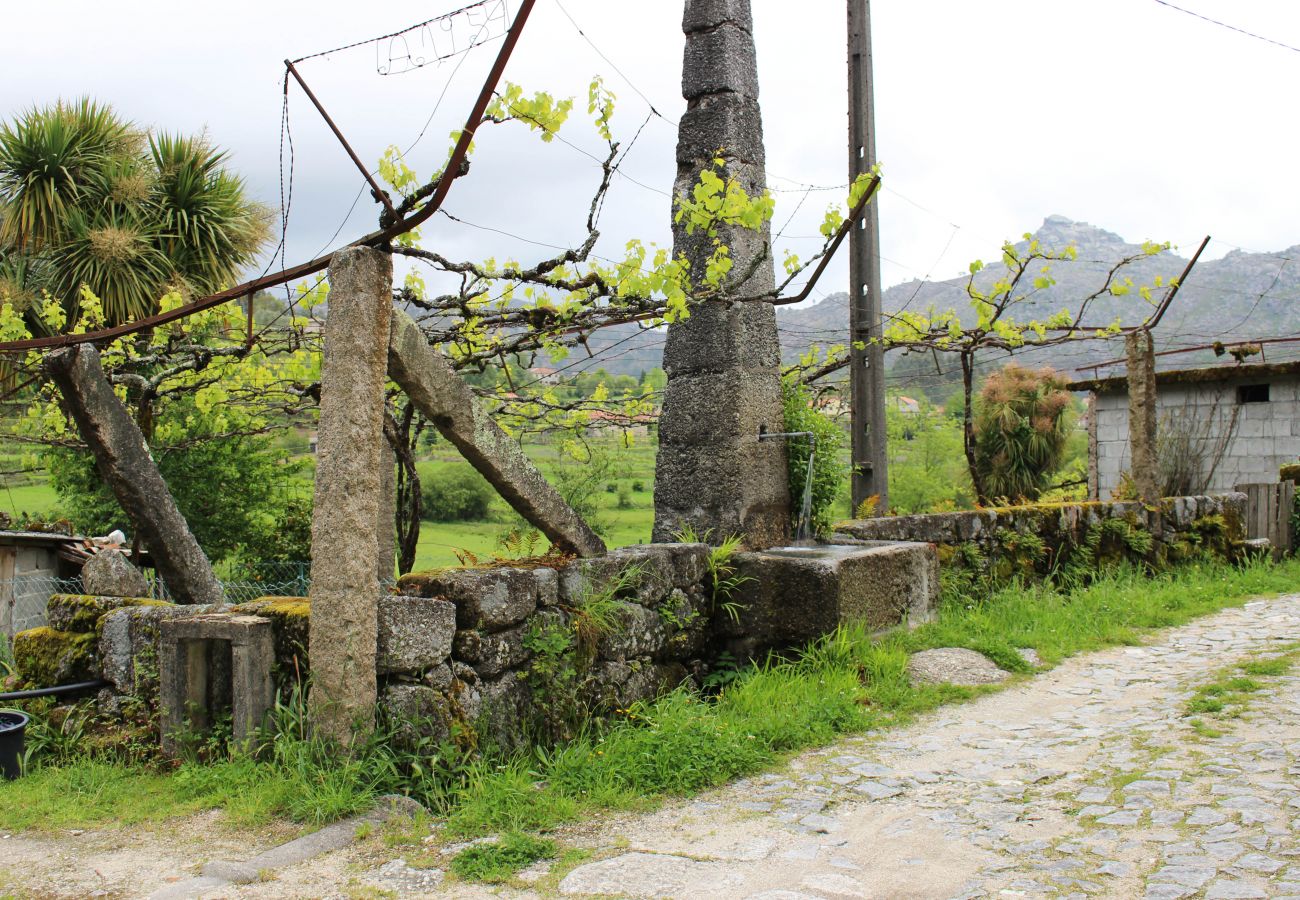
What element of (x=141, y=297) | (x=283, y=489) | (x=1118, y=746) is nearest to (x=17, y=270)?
(x=141, y=297)

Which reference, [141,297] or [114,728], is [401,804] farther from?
[141,297]

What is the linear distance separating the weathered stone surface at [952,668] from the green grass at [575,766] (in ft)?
0.42

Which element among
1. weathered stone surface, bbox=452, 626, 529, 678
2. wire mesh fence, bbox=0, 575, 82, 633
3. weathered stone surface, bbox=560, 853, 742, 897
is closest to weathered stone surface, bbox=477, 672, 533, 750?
weathered stone surface, bbox=452, 626, 529, 678

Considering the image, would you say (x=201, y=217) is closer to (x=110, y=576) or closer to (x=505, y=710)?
(x=110, y=576)

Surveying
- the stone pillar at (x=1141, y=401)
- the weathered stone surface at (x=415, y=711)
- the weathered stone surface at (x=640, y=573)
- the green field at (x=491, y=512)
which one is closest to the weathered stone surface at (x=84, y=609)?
the weathered stone surface at (x=415, y=711)

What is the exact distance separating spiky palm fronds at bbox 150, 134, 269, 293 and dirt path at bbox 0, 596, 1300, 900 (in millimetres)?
10843

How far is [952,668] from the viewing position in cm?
666

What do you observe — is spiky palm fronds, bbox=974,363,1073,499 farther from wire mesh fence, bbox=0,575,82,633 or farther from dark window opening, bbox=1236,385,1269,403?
wire mesh fence, bbox=0,575,82,633

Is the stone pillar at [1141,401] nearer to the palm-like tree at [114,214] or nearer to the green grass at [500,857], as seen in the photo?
the green grass at [500,857]

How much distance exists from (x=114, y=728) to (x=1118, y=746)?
5101 mm

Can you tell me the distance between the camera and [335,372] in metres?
4.59

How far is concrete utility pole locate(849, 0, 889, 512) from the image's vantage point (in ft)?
33.2

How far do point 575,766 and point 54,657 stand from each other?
2963mm

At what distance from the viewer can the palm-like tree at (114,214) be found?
12.6 m
